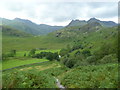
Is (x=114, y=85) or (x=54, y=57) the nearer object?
(x=114, y=85)

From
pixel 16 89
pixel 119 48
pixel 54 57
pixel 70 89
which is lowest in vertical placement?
pixel 54 57

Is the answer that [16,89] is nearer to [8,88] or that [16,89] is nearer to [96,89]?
[8,88]

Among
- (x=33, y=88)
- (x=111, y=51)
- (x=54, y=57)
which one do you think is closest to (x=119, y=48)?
(x=33, y=88)

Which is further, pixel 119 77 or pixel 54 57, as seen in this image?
pixel 54 57

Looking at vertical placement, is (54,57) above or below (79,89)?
below

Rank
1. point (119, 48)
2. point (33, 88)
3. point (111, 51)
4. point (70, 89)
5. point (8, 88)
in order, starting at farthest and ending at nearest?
point (111, 51)
point (119, 48)
point (70, 89)
point (33, 88)
point (8, 88)

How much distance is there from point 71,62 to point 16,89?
49013 mm

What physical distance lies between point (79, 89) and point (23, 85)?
248 inches

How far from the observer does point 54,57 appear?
341 ft

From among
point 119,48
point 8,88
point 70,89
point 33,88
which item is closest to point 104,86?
point 70,89

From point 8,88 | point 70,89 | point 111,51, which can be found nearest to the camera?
point 8,88

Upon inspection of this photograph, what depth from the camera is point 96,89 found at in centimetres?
1426

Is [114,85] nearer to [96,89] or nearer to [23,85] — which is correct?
[96,89]

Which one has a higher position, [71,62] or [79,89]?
[79,89]
